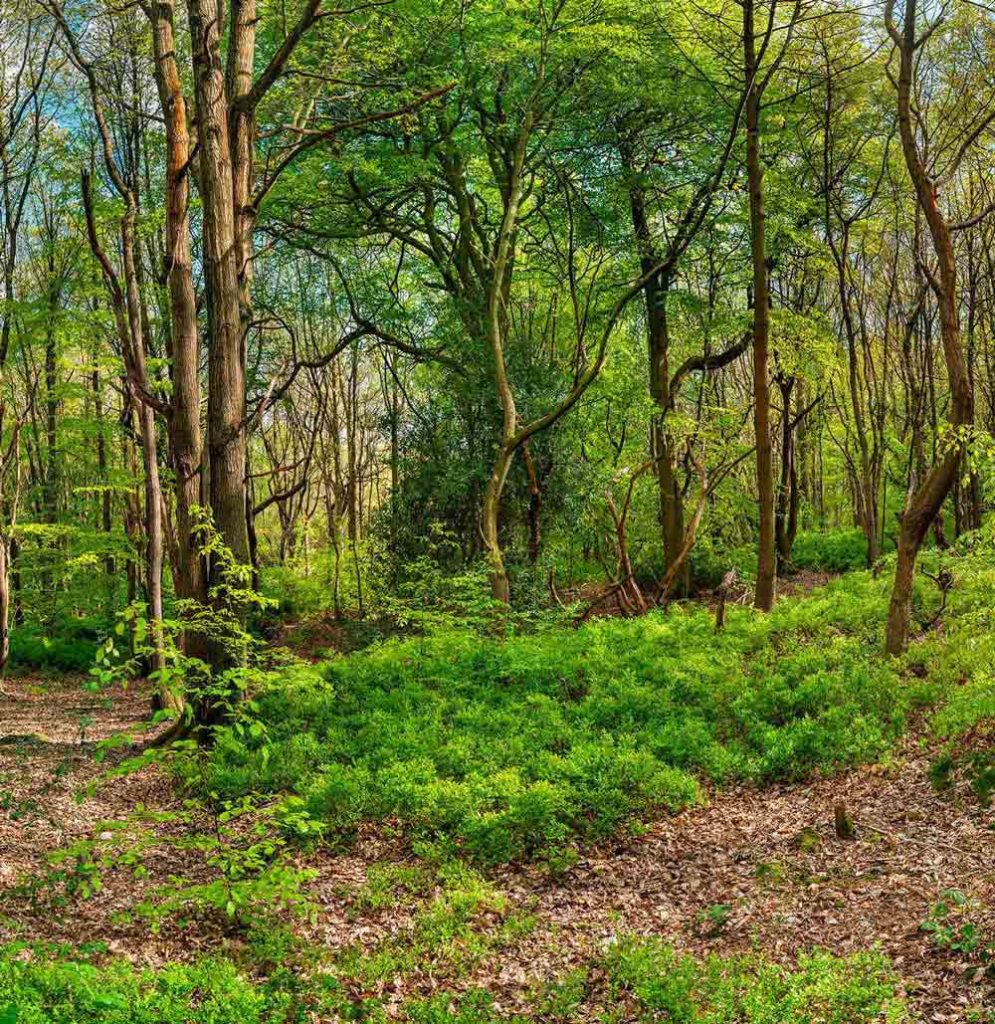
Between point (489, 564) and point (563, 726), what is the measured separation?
4772 mm

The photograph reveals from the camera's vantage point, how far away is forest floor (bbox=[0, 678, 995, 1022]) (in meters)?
5.09

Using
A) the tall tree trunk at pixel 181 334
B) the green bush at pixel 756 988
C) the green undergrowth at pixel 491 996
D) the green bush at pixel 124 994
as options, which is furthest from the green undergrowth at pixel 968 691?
the tall tree trunk at pixel 181 334

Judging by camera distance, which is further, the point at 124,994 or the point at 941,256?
the point at 941,256

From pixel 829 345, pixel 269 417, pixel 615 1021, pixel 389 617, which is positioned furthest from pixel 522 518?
pixel 269 417

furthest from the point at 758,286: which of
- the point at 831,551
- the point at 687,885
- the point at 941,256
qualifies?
the point at 831,551

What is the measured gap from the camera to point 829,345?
15.7 meters

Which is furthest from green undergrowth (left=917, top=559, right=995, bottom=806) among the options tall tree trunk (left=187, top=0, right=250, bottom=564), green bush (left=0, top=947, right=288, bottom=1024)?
tall tree trunk (left=187, top=0, right=250, bottom=564)

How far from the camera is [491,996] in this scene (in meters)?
5.00

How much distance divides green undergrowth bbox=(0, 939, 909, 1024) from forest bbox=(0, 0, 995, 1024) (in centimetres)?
3

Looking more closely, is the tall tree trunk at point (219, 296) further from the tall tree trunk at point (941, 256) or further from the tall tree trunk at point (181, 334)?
the tall tree trunk at point (941, 256)

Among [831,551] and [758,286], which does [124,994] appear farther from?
[831,551]

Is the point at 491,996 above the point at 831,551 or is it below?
below

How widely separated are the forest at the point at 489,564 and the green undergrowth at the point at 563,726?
0.15ft

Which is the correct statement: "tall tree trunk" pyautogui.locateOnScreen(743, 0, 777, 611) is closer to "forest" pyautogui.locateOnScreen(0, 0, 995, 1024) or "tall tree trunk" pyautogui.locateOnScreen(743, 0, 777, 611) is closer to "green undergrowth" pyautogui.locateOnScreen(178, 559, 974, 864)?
"forest" pyautogui.locateOnScreen(0, 0, 995, 1024)
